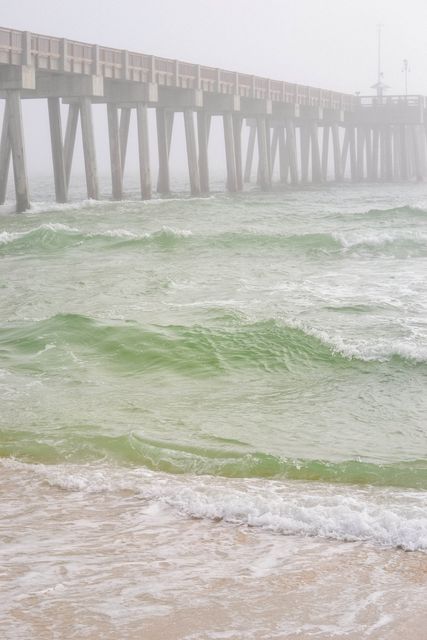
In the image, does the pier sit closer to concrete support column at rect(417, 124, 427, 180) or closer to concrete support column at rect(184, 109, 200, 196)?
concrete support column at rect(184, 109, 200, 196)

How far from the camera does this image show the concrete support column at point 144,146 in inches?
1307

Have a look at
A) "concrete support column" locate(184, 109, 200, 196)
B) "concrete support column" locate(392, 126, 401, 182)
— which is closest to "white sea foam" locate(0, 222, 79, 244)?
"concrete support column" locate(184, 109, 200, 196)

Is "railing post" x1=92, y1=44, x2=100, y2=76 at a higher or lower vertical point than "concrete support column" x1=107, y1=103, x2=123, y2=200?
higher

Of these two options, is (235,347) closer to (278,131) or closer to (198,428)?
(198,428)

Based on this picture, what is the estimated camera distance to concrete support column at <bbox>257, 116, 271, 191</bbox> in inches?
1754

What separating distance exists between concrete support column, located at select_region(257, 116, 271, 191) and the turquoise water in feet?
83.5

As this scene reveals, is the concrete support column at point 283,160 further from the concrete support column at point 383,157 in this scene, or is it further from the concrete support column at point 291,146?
the concrete support column at point 383,157

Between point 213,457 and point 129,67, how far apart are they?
2574 cm

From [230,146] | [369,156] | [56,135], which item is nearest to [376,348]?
[56,135]

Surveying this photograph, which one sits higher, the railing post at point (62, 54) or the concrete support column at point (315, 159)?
the railing post at point (62, 54)

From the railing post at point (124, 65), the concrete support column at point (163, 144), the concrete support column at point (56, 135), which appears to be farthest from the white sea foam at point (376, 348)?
the concrete support column at point (163, 144)

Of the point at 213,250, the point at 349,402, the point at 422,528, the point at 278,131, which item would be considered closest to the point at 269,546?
the point at 422,528

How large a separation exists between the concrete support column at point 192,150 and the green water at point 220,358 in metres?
18.2

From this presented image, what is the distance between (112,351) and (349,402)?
115 inches
